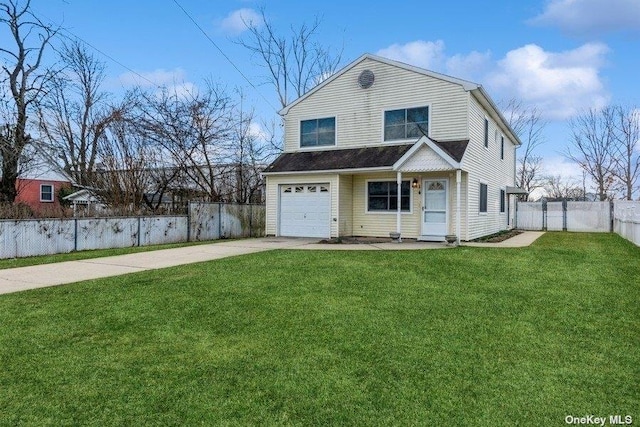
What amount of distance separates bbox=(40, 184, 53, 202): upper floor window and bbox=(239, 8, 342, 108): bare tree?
19.3 m

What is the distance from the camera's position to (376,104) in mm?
15680

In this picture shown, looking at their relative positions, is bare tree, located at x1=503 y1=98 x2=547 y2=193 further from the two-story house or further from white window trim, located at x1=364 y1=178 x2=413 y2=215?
white window trim, located at x1=364 y1=178 x2=413 y2=215

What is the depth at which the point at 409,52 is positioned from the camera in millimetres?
25297

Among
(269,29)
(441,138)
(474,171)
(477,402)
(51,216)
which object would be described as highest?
(269,29)

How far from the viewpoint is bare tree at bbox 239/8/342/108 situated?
28.3 m

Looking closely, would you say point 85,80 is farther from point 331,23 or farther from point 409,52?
point 409,52

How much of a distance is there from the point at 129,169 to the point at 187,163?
2818mm

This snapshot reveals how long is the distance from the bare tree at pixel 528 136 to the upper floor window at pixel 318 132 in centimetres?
2437

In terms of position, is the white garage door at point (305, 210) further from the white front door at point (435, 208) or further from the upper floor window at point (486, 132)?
the upper floor window at point (486, 132)

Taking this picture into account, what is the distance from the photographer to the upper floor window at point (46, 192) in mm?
33062

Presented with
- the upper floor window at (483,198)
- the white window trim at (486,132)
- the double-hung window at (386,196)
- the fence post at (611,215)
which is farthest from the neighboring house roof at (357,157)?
the fence post at (611,215)

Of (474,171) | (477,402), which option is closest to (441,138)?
(474,171)

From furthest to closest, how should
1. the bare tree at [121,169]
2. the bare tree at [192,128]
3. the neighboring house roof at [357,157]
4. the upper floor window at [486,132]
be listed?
the bare tree at [192,128], the bare tree at [121,169], the upper floor window at [486,132], the neighboring house roof at [357,157]

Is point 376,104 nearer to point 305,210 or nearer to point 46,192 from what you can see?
point 305,210
